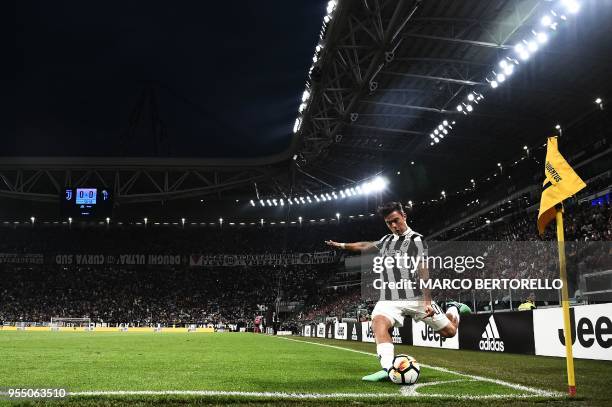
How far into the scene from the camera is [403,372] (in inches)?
239

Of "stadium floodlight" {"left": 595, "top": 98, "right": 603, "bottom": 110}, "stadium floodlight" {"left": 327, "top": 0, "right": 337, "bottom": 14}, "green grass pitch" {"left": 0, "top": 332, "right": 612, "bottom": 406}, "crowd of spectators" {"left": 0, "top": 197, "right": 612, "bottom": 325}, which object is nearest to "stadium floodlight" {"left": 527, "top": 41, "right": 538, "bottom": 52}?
"stadium floodlight" {"left": 327, "top": 0, "right": 337, "bottom": 14}

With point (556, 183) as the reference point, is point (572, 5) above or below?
above

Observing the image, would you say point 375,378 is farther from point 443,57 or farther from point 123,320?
point 123,320

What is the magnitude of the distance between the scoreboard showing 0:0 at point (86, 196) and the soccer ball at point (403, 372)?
3337 cm

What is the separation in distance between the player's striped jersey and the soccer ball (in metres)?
0.72

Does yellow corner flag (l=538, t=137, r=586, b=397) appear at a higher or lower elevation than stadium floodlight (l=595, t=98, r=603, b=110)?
lower

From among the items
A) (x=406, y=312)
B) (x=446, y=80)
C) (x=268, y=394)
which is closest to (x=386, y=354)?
(x=406, y=312)

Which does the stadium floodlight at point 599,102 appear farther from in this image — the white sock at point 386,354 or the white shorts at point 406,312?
the white sock at point 386,354

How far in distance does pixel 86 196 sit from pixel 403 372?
33862mm

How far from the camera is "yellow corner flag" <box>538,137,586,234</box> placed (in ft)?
16.3

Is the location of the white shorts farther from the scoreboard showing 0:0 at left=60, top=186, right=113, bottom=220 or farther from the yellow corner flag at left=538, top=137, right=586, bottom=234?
the scoreboard showing 0:0 at left=60, top=186, right=113, bottom=220

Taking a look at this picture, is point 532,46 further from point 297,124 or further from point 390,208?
point 390,208

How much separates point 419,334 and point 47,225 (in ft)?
157

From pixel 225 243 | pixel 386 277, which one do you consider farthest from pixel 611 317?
pixel 225 243
